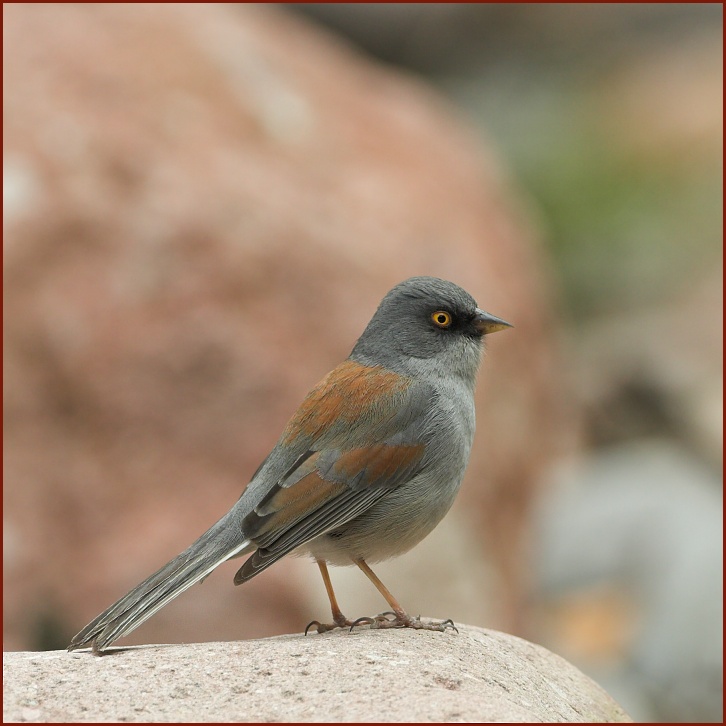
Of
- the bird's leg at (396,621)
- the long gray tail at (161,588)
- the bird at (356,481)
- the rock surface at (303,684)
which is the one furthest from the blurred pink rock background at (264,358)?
the rock surface at (303,684)

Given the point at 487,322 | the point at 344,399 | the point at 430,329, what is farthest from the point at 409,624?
the point at 487,322

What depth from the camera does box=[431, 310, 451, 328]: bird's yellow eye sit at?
6145 millimetres

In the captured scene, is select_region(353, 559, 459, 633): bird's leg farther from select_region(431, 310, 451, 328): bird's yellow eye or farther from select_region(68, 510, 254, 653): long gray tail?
select_region(431, 310, 451, 328): bird's yellow eye

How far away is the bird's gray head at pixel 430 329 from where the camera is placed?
6098 mm

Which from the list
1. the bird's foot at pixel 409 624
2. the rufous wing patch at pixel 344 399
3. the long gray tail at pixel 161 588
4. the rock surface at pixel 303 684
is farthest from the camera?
the rufous wing patch at pixel 344 399

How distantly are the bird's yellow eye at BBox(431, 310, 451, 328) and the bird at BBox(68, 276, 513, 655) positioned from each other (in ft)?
0.32

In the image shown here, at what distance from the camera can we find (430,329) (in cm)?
614

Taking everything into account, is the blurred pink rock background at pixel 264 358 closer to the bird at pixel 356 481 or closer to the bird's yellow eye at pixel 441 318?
the bird at pixel 356 481

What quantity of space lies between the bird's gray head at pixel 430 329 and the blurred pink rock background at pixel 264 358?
9.01 feet

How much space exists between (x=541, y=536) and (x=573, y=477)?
1380mm

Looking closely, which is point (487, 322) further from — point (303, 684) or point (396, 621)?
point (303, 684)

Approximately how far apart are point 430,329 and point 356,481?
1120 millimetres

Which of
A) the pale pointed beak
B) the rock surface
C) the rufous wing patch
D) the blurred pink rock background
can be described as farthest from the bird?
the blurred pink rock background

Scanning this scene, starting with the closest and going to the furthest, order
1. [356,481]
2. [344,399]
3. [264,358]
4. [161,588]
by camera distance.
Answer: [161,588], [356,481], [344,399], [264,358]
